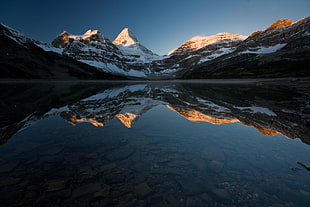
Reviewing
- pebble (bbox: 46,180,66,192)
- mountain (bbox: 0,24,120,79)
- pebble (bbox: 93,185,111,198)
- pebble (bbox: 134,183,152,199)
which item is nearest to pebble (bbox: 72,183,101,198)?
pebble (bbox: 93,185,111,198)

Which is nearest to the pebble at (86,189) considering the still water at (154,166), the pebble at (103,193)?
the still water at (154,166)

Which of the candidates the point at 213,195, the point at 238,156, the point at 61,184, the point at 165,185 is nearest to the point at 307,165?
the point at 238,156

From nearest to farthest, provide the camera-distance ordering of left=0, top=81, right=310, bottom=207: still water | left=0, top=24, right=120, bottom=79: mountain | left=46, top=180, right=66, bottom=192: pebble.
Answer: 1. left=0, top=81, right=310, bottom=207: still water
2. left=46, top=180, right=66, bottom=192: pebble
3. left=0, top=24, right=120, bottom=79: mountain

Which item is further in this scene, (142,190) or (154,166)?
(154,166)

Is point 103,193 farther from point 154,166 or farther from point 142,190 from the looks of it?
point 154,166

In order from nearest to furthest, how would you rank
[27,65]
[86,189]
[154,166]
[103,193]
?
[103,193]
[86,189]
[154,166]
[27,65]

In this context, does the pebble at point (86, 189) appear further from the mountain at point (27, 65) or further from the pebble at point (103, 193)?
the mountain at point (27, 65)

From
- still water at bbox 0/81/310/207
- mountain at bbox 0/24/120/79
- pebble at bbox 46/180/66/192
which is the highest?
mountain at bbox 0/24/120/79

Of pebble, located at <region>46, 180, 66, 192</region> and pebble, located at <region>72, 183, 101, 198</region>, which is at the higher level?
pebble, located at <region>46, 180, 66, 192</region>

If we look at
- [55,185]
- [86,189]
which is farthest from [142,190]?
[55,185]

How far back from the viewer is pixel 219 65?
191 meters

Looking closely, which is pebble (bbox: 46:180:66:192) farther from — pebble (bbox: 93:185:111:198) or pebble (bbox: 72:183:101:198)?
pebble (bbox: 93:185:111:198)

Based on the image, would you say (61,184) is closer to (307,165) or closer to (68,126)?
(68,126)

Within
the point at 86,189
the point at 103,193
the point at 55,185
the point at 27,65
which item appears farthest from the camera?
the point at 27,65
